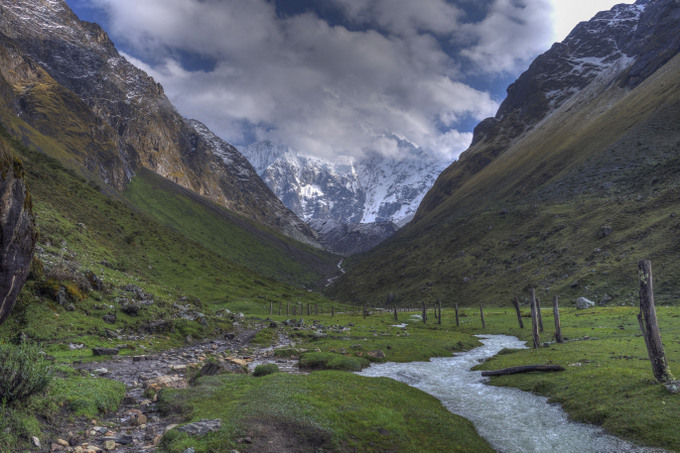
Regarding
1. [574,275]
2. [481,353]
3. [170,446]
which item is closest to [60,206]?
[170,446]

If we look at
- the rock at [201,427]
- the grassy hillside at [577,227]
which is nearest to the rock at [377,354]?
the rock at [201,427]

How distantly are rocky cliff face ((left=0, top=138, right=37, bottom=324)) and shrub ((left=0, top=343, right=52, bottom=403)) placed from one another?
4.50 meters

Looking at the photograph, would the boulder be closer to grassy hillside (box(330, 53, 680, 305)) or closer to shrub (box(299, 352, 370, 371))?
shrub (box(299, 352, 370, 371))

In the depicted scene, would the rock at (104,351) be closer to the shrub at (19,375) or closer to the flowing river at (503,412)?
the shrub at (19,375)

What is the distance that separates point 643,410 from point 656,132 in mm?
160249

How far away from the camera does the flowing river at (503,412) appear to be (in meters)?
16.2

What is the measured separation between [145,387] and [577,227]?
120882mm

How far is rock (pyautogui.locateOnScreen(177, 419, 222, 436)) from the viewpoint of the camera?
46.2 ft

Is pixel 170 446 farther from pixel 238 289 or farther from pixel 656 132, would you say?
pixel 656 132

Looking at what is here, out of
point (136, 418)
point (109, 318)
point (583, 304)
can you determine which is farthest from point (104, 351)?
point (583, 304)

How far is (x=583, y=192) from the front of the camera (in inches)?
5069

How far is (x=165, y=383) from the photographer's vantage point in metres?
21.7

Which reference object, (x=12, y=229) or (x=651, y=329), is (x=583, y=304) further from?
(x=12, y=229)

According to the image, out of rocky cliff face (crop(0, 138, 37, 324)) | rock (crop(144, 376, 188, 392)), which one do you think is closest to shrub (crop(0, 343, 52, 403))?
rocky cliff face (crop(0, 138, 37, 324))
